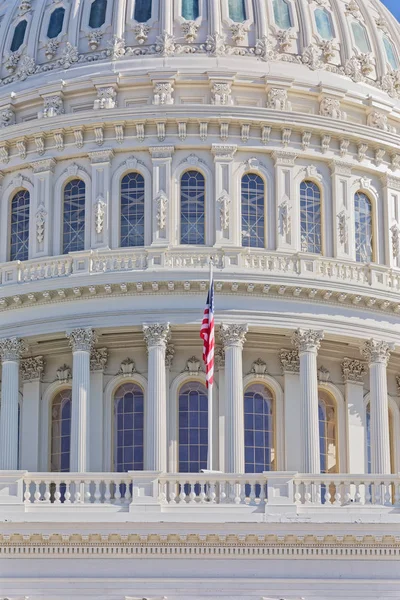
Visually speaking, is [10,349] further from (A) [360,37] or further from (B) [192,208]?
(A) [360,37]

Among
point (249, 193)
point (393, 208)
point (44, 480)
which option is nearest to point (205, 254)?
point (249, 193)

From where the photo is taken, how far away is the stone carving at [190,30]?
64.7 metres

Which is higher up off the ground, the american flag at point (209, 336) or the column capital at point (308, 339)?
the column capital at point (308, 339)

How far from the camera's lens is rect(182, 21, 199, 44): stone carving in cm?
6469

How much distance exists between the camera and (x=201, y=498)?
50.5m

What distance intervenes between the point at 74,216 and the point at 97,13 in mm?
7366

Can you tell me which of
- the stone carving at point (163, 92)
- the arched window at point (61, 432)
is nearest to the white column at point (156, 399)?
the arched window at point (61, 432)

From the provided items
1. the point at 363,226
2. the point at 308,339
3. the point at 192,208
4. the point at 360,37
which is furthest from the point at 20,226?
the point at 360,37

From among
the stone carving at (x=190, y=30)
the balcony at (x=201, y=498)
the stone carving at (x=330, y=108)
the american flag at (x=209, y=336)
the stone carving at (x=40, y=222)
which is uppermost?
the stone carving at (x=190, y=30)

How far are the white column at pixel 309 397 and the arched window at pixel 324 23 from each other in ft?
37.2

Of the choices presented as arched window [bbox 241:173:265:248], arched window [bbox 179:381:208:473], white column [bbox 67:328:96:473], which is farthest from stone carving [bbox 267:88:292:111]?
white column [bbox 67:328:96:473]

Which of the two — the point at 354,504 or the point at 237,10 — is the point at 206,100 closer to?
the point at 237,10

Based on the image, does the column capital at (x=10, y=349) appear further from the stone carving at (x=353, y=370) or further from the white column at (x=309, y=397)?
the stone carving at (x=353, y=370)

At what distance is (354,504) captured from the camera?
50500 millimetres
